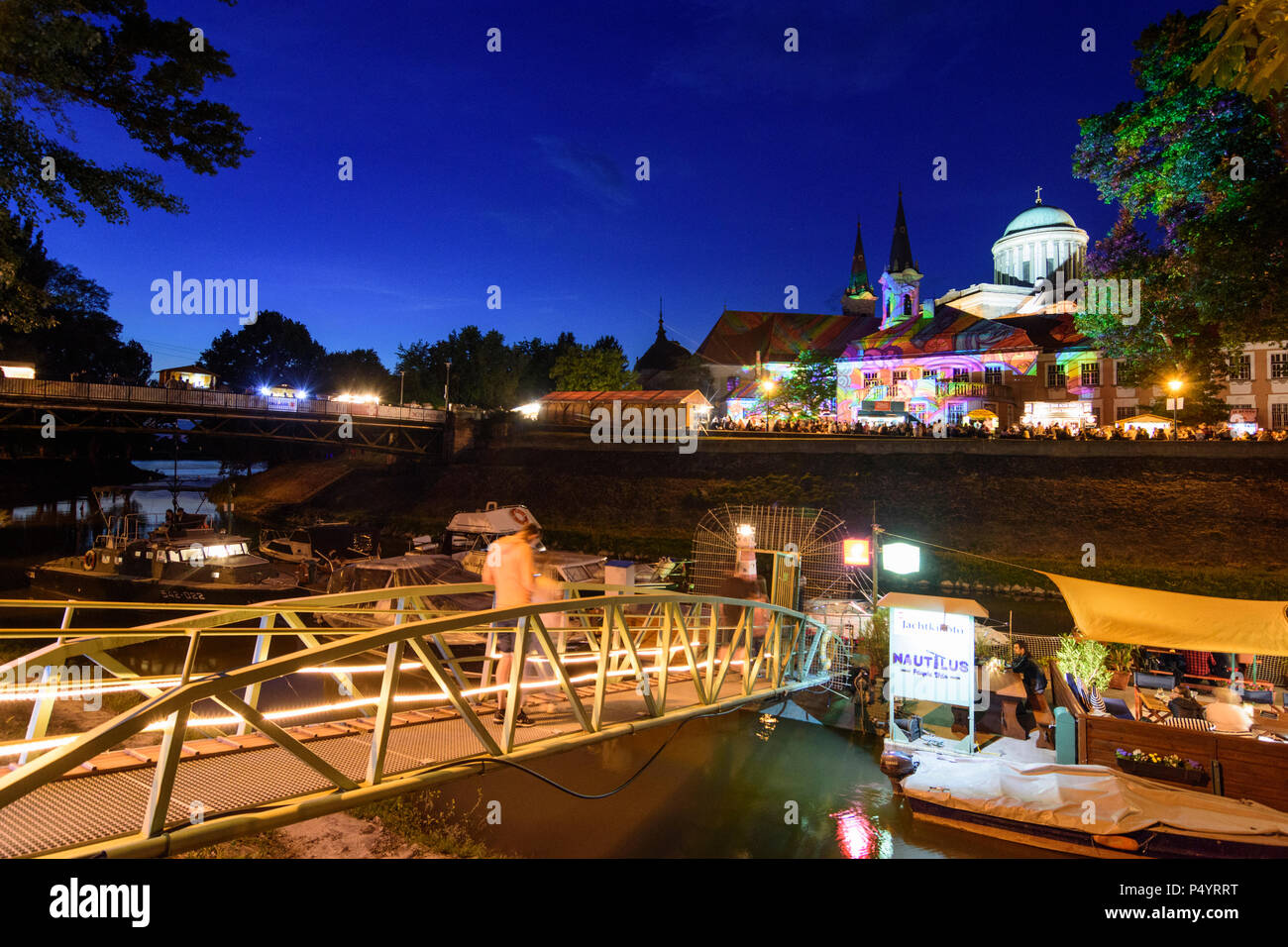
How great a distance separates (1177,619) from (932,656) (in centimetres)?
484

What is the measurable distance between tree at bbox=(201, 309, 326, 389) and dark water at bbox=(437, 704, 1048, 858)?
108753mm

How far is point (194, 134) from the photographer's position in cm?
1345

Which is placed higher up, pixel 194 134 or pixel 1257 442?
pixel 194 134

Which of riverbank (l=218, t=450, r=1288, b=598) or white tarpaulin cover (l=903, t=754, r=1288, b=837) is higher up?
riverbank (l=218, t=450, r=1288, b=598)

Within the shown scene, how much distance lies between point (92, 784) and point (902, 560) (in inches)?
650

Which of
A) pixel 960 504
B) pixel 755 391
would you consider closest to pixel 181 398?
pixel 960 504

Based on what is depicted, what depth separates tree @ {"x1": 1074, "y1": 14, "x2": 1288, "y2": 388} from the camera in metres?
22.6

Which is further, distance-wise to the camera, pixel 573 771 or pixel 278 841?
pixel 573 771

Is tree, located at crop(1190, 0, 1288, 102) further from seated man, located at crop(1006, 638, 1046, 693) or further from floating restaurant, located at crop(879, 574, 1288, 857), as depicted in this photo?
seated man, located at crop(1006, 638, 1046, 693)

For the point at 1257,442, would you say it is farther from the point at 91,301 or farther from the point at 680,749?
the point at 91,301

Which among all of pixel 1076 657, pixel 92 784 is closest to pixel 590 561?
pixel 1076 657

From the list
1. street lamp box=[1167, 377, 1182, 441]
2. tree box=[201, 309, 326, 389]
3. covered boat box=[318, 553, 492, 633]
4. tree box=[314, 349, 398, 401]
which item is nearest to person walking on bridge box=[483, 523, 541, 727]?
covered boat box=[318, 553, 492, 633]

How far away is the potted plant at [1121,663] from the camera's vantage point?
14.4m

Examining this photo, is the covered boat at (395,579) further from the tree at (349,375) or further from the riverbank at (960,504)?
the tree at (349,375)
